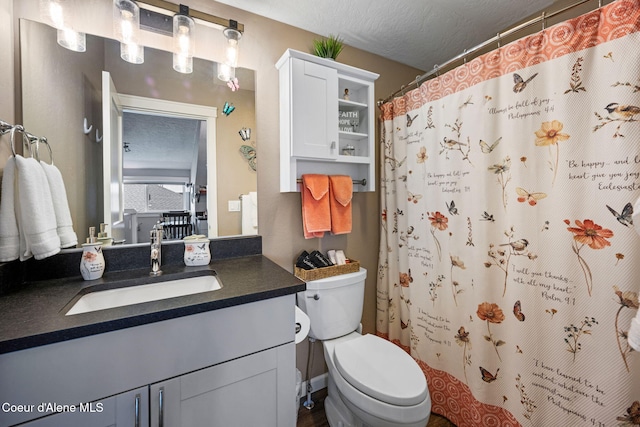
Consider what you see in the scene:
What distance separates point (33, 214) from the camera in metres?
0.86

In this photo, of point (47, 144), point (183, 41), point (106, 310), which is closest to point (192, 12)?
point (183, 41)

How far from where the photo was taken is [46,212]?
0.90m

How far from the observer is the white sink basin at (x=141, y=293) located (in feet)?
3.12

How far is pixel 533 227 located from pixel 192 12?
1.84 m

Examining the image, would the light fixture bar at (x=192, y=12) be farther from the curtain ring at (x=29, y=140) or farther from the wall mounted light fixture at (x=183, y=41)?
the curtain ring at (x=29, y=140)

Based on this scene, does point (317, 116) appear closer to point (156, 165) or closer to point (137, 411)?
point (156, 165)

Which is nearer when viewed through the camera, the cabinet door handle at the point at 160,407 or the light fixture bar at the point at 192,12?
the cabinet door handle at the point at 160,407

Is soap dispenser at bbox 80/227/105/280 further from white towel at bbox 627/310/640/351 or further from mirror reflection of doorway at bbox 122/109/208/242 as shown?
white towel at bbox 627/310/640/351

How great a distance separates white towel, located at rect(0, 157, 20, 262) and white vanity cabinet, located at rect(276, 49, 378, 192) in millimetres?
1032


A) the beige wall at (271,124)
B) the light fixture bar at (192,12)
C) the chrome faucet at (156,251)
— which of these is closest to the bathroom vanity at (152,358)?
the chrome faucet at (156,251)

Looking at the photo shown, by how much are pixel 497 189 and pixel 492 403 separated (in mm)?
1042

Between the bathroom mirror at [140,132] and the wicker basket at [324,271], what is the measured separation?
385mm

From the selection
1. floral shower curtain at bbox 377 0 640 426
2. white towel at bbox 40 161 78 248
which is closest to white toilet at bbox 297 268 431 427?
floral shower curtain at bbox 377 0 640 426

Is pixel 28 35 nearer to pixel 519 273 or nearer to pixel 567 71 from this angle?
pixel 567 71
